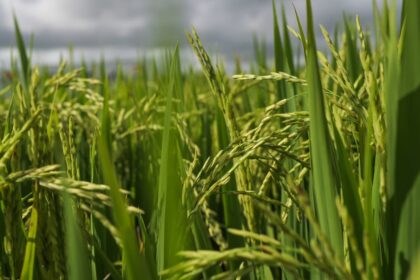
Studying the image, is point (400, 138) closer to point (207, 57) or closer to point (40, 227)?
point (207, 57)

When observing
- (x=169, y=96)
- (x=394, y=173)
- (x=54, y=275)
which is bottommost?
(x=54, y=275)

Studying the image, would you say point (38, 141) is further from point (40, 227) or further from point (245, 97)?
point (245, 97)

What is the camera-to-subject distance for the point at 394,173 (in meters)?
0.65

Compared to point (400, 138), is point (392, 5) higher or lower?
higher

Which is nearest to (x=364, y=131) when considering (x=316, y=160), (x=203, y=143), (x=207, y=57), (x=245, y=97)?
(x=316, y=160)

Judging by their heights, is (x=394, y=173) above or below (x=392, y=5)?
below

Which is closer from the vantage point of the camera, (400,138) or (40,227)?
(400,138)

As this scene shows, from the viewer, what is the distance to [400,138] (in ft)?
2.12

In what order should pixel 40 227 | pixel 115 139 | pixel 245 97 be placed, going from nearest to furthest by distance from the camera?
pixel 40 227, pixel 115 139, pixel 245 97

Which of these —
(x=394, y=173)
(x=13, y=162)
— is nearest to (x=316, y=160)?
(x=394, y=173)

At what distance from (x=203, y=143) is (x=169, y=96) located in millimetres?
1396

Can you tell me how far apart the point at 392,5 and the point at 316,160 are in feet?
0.71

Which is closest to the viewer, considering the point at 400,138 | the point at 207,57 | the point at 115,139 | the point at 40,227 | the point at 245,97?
the point at 400,138

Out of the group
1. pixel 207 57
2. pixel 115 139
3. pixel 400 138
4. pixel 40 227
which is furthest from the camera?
pixel 115 139
